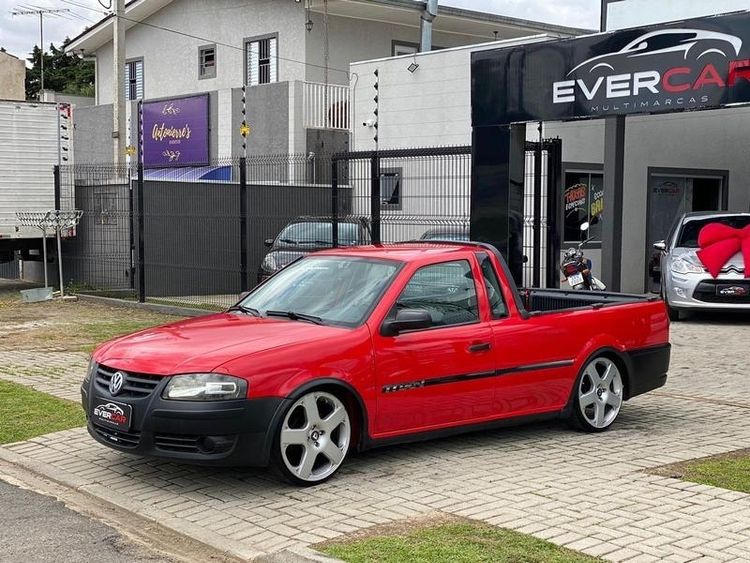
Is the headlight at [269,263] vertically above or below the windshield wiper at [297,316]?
below

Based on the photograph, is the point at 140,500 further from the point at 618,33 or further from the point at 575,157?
the point at 575,157

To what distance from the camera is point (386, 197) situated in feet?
49.6

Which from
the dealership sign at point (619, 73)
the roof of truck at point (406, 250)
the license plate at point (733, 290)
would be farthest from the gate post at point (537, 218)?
the roof of truck at point (406, 250)

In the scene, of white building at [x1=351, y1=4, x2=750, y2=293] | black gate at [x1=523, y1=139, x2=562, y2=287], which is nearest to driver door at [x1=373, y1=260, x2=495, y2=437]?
black gate at [x1=523, y1=139, x2=562, y2=287]

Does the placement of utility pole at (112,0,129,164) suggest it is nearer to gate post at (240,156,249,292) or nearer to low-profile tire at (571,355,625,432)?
gate post at (240,156,249,292)

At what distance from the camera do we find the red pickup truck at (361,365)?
6336mm

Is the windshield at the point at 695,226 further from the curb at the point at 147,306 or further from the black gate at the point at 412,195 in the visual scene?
the curb at the point at 147,306

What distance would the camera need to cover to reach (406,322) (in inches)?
274

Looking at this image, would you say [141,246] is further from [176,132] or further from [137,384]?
[137,384]

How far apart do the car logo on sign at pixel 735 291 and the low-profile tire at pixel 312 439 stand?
422 inches

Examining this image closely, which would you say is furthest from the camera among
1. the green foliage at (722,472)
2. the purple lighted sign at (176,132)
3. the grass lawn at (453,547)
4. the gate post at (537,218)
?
the purple lighted sign at (176,132)

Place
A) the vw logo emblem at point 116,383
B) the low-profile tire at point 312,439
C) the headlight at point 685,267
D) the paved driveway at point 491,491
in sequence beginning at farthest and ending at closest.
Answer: the headlight at point 685,267 < the vw logo emblem at point 116,383 < the low-profile tire at point 312,439 < the paved driveway at point 491,491

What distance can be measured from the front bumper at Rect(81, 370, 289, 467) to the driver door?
88 cm

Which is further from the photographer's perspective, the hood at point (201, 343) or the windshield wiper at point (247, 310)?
the windshield wiper at point (247, 310)
